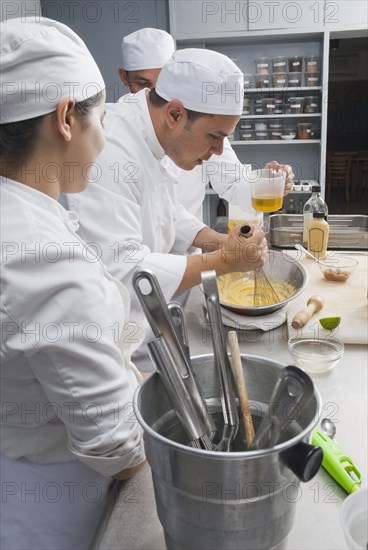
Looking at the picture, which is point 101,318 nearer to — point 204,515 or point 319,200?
point 204,515

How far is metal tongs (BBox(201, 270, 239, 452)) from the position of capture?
25.5 inches

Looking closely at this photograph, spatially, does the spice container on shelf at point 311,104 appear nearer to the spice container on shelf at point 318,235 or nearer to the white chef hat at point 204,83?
the spice container on shelf at point 318,235

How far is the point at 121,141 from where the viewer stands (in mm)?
1548

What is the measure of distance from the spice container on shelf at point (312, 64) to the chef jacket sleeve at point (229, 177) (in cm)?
212

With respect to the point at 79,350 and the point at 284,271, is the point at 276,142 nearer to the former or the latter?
Answer: the point at 284,271

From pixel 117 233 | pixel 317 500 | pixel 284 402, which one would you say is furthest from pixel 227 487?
pixel 117 233

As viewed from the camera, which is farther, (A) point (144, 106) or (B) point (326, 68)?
(B) point (326, 68)

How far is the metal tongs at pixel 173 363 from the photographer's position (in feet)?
2.04

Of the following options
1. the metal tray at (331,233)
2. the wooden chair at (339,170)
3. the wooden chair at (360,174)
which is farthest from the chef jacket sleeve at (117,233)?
the wooden chair at (360,174)

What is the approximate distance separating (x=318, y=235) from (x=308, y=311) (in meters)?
0.54

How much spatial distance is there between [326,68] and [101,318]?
12.2 feet

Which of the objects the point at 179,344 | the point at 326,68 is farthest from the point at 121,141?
the point at 326,68

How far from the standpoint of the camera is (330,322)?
4.18ft

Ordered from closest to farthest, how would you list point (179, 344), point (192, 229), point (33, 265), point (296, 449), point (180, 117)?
1. point (296, 449)
2. point (179, 344)
3. point (33, 265)
4. point (180, 117)
5. point (192, 229)
